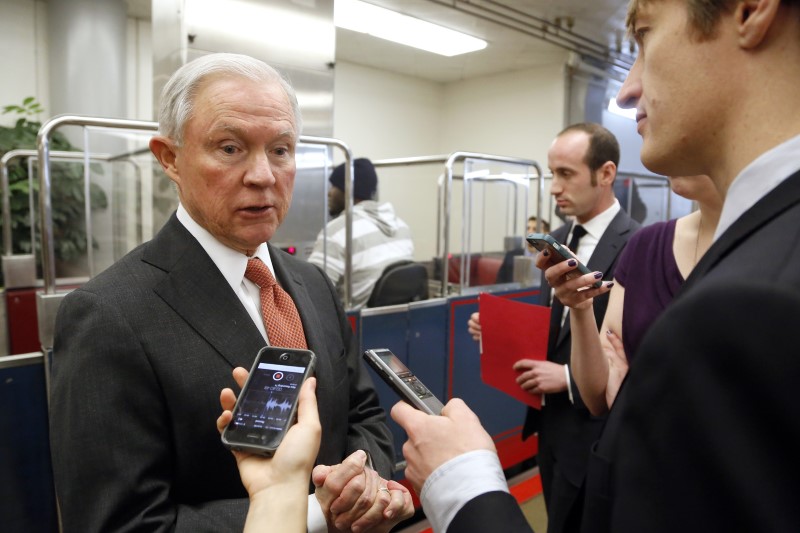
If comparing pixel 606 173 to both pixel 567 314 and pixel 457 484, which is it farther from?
pixel 457 484

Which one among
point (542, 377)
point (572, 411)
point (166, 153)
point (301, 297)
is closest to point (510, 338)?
point (542, 377)

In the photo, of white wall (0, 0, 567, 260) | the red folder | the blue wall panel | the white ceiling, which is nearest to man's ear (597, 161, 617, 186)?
the red folder

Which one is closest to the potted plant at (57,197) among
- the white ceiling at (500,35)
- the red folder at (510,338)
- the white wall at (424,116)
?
the white wall at (424,116)

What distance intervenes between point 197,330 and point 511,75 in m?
8.17

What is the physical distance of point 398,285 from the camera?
2.93 m

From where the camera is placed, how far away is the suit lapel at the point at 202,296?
972mm

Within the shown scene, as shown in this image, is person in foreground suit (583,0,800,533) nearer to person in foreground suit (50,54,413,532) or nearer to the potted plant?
person in foreground suit (50,54,413,532)

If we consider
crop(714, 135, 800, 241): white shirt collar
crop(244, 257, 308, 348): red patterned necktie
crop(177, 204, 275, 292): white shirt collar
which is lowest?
crop(244, 257, 308, 348): red patterned necktie

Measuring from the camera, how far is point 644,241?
137 centimetres

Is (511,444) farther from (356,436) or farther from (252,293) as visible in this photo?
(252,293)

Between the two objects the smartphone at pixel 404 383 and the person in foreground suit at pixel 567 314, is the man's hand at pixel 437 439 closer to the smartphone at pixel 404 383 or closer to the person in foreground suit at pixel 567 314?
the smartphone at pixel 404 383

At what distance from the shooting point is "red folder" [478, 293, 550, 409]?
1.74m

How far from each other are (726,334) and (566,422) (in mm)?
1375

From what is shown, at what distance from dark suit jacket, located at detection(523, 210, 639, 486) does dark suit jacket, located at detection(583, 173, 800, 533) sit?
1.23 metres
